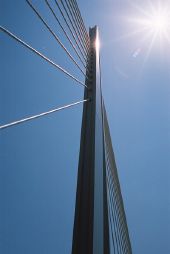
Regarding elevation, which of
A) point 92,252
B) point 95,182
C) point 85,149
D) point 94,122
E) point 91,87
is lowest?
point 92,252

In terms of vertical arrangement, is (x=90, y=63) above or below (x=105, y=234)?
above

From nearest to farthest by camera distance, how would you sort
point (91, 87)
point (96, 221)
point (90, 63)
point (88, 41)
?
point (96, 221), point (91, 87), point (90, 63), point (88, 41)

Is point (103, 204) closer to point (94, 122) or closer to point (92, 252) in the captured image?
point (92, 252)

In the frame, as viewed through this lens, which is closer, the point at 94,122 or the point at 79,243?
the point at 79,243

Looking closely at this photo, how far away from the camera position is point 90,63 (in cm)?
287

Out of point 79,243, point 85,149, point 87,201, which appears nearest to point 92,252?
point 79,243

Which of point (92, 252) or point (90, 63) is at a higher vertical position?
point (90, 63)

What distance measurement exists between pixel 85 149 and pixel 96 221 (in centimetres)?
59

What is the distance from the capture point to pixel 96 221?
149cm

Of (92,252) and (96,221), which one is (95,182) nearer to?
(96,221)

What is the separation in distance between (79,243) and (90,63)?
6.68 feet

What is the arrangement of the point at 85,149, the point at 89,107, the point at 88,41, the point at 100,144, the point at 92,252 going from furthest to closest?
the point at 88,41
the point at 89,107
the point at 100,144
the point at 85,149
the point at 92,252

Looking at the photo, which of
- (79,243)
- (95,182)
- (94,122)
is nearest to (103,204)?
(95,182)

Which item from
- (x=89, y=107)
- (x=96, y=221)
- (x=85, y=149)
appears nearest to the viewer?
(x=96, y=221)
